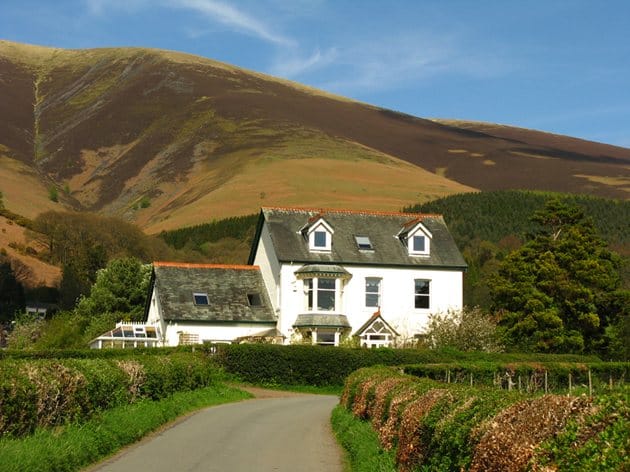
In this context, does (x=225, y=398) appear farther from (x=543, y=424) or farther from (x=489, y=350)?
(x=543, y=424)

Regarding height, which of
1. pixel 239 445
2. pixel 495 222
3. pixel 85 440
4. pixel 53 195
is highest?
pixel 53 195

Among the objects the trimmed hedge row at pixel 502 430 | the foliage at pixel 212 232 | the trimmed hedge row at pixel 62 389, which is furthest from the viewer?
the foliage at pixel 212 232

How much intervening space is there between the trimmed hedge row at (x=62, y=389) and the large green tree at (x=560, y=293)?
28508 millimetres

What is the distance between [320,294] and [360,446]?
3233 cm

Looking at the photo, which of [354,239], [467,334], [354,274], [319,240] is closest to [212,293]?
[319,240]

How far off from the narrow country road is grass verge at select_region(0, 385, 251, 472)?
11.6 inches

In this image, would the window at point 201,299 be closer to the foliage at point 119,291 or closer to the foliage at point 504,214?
the foliage at point 119,291

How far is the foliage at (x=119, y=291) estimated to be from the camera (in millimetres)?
67250

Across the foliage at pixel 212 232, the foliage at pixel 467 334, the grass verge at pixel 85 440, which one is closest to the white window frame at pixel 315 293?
the foliage at pixel 467 334

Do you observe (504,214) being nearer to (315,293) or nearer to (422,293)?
(422,293)

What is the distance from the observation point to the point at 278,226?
2060 inches

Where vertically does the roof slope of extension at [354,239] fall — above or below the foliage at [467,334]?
above

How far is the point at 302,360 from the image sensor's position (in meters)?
41.8

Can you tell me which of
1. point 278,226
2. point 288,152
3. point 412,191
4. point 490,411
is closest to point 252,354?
point 278,226
